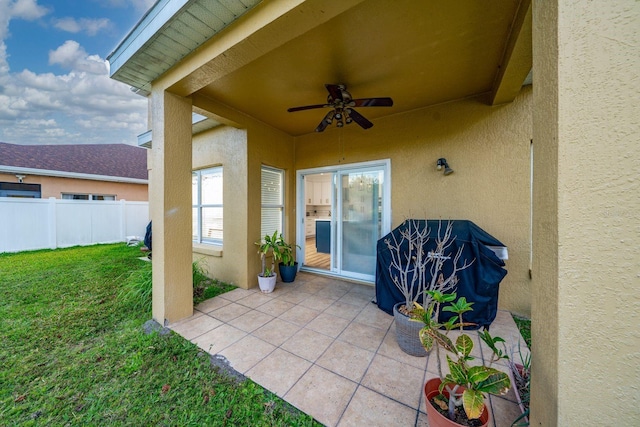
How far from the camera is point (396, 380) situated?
1.79m

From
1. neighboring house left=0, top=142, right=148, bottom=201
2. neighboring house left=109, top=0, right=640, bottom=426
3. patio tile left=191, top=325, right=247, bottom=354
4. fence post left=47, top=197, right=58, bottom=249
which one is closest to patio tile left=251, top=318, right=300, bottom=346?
patio tile left=191, top=325, right=247, bottom=354

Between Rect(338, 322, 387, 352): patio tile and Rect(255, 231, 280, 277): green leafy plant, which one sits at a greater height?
Rect(255, 231, 280, 277): green leafy plant

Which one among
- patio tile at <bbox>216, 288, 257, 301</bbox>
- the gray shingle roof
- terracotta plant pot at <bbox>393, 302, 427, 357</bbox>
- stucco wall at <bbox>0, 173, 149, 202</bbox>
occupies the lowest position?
patio tile at <bbox>216, 288, 257, 301</bbox>

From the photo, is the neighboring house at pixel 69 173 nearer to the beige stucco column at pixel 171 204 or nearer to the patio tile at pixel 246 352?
the beige stucco column at pixel 171 204

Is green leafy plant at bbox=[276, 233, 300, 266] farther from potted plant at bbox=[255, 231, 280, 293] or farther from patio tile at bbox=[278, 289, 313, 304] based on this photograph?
patio tile at bbox=[278, 289, 313, 304]

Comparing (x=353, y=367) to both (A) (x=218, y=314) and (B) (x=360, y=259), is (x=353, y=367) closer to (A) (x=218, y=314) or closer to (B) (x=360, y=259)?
(A) (x=218, y=314)

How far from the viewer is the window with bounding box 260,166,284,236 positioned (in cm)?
431

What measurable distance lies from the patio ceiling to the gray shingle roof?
30.3 ft

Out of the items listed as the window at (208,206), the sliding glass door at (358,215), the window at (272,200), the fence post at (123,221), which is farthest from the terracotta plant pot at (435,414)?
the fence post at (123,221)

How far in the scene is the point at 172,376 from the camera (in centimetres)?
186

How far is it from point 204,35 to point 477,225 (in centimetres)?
389

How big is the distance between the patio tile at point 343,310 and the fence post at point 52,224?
8952 mm

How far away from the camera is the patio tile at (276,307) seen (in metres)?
2.96

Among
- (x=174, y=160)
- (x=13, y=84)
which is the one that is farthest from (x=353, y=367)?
(x=13, y=84)
